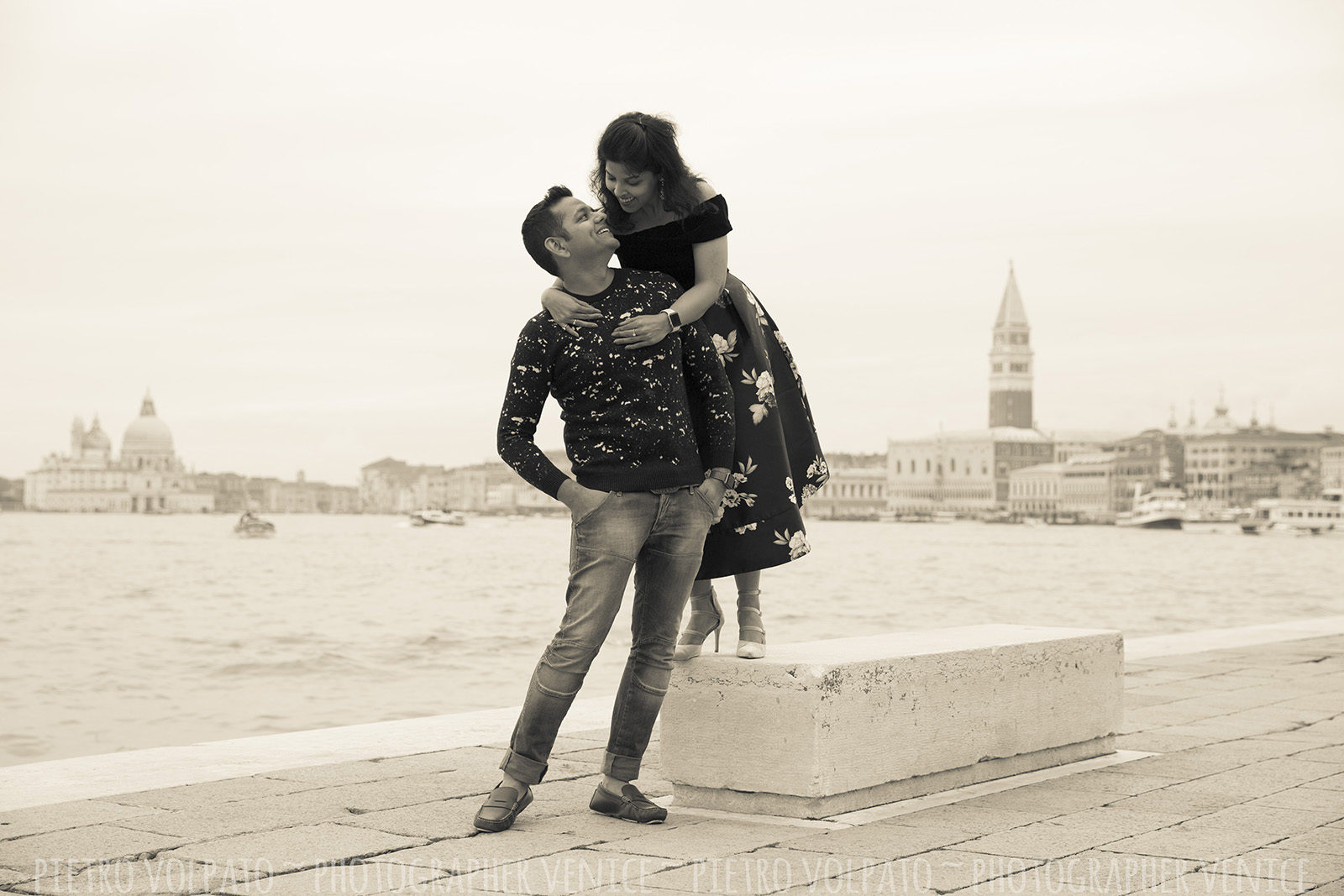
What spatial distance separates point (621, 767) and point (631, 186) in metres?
1.17

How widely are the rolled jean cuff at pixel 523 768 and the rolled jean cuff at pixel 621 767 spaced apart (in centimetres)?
→ 16

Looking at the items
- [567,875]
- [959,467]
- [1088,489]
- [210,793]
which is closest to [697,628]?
[567,875]

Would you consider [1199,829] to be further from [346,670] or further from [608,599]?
[346,670]

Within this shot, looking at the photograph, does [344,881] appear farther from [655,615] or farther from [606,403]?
[606,403]

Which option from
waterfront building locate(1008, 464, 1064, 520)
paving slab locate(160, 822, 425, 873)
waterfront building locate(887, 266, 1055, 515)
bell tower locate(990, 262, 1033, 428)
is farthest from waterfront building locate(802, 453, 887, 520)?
paving slab locate(160, 822, 425, 873)

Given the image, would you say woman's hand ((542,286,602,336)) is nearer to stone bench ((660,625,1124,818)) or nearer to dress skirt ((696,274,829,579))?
dress skirt ((696,274,829,579))

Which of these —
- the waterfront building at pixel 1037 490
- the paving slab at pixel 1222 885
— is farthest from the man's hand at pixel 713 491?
the waterfront building at pixel 1037 490

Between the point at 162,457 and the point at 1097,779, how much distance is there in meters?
128

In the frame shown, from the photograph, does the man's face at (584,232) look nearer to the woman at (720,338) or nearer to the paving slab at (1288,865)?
the woman at (720,338)

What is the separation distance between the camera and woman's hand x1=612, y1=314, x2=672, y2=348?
2.92 metres

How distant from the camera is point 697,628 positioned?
334 centimetres

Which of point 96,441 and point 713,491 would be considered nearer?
point 713,491

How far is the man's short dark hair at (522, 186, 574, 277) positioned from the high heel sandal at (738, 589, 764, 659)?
81 cm

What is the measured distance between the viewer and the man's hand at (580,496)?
2895 mm
